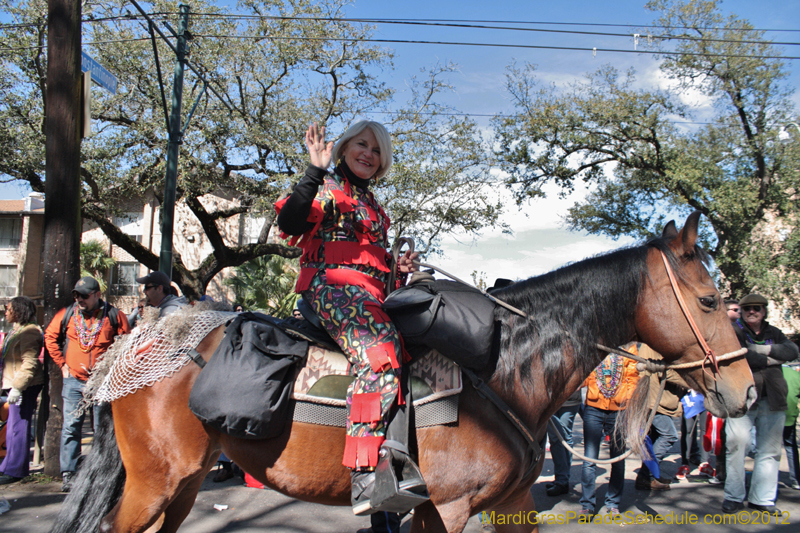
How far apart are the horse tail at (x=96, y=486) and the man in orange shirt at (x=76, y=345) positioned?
3010mm

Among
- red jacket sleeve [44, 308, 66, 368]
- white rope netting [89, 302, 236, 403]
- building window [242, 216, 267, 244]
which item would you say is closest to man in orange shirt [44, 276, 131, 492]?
red jacket sleeve [44, 308, 66, 368]

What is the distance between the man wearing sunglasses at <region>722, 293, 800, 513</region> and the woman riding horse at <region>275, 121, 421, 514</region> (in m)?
4.39

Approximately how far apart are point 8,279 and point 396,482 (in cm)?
3668

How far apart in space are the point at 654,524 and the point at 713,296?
3516 mm

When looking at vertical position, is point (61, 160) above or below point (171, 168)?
below

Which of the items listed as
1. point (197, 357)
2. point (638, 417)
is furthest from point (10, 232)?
point (638, 417)

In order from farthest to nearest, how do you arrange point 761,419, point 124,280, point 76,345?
point 124,280 < point 76,345 < point 761,419

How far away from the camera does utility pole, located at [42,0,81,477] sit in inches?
232

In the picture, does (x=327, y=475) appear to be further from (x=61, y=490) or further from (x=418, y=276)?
(x=61, y=490)

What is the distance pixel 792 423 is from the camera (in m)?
5.97

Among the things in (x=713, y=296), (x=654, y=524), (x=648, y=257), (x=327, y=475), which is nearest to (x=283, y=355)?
(x=327, y=475)

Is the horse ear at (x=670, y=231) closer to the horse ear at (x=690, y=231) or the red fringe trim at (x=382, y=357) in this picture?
the horse ear at (x=690, y=231)

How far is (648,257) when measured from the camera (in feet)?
8.70

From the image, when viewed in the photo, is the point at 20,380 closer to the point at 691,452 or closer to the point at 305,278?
the point at 305,278
